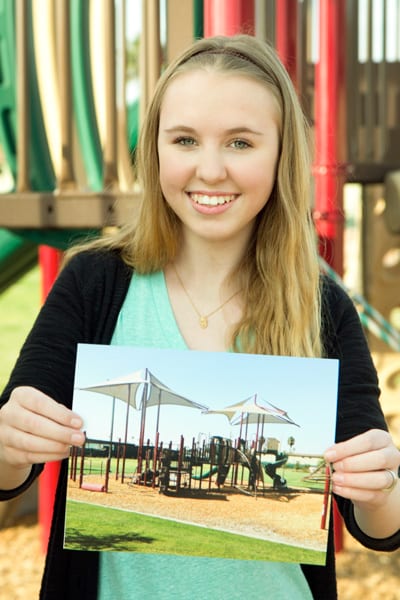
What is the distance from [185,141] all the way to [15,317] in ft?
22.4

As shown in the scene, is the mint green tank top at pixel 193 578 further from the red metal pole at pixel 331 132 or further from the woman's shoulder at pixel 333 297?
the red metal pole at pixel 331 132

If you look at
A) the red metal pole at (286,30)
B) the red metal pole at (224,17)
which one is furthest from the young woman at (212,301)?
the red metal pole at (286,30)

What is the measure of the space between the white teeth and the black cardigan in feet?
0.66

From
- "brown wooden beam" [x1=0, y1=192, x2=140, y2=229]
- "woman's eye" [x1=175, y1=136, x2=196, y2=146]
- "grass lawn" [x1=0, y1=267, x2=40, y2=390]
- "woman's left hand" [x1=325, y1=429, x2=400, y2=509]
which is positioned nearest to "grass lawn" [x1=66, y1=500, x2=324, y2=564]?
"woman's left hand" [x1=325, y1=429, x2=400, y2=509]

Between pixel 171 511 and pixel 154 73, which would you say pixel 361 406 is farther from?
pixel 154 73

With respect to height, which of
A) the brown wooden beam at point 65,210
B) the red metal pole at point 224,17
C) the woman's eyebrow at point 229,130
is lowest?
the woman's eyebrow at point 229,130

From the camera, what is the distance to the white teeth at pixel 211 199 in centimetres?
137

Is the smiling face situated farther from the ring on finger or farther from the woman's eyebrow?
the ring on finger

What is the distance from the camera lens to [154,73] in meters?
2.72

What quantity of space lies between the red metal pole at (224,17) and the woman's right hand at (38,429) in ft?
5.13

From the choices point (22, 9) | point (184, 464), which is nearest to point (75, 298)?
point (184, 464)

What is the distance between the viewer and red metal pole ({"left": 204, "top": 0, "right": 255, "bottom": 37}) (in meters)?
2.53

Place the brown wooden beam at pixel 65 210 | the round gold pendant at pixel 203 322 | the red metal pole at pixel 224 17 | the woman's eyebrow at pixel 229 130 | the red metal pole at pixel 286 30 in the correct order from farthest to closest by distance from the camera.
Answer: the red metal pole at pixel 286 30 → the brown wooden beam at pixel 65 210 → the red metal pole at pixel 224 17 → the round gold pendant at pixel 203 322 → the woman's eyebrow at pixel 229 130

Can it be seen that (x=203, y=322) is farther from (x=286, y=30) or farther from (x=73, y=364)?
(x=286, y=30)
